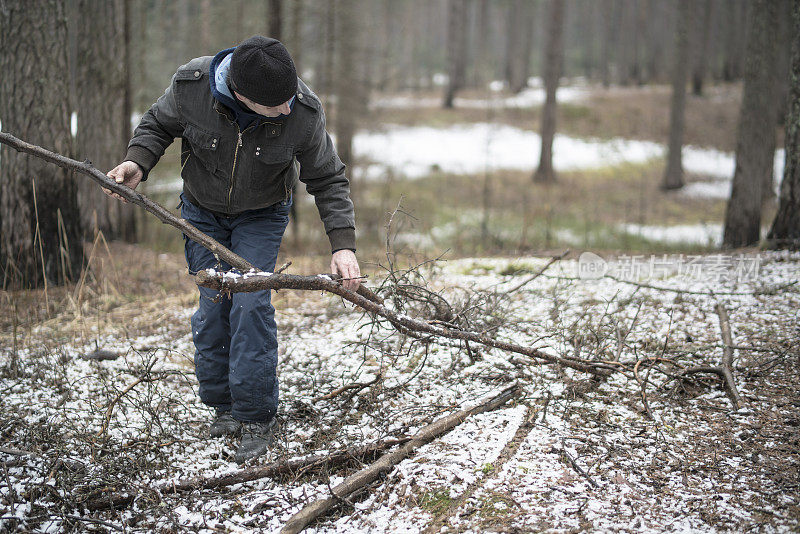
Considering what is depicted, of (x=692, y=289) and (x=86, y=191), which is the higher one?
(x=86, y=191)

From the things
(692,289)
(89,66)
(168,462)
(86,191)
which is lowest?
(168,462)

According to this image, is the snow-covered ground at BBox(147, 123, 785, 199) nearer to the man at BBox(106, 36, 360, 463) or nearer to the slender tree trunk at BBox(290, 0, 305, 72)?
the slender tree trunk at BBox(290, 0, 305, 72)

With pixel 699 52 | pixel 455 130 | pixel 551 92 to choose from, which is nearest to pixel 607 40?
pixel 699 52

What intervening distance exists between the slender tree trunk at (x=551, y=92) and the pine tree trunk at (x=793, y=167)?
10.2m

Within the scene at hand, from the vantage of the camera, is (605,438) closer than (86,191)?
Yes

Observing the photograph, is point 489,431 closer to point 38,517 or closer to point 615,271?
point 38,517

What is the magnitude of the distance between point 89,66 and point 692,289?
762 centimetres

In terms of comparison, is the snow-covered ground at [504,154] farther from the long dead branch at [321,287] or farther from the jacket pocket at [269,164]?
the jacket pocket at [269,164]

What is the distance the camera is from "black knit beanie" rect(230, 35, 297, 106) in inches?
96.0

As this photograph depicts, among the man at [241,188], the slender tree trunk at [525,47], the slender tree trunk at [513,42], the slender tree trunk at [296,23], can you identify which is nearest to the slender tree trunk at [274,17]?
the slender tree trunk at [296,23]

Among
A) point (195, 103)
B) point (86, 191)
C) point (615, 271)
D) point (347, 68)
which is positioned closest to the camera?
point (195, 103)

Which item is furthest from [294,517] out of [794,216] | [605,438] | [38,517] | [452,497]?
[794,216]

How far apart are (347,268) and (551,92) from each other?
49.9 feet

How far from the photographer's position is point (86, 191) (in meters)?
7.41
